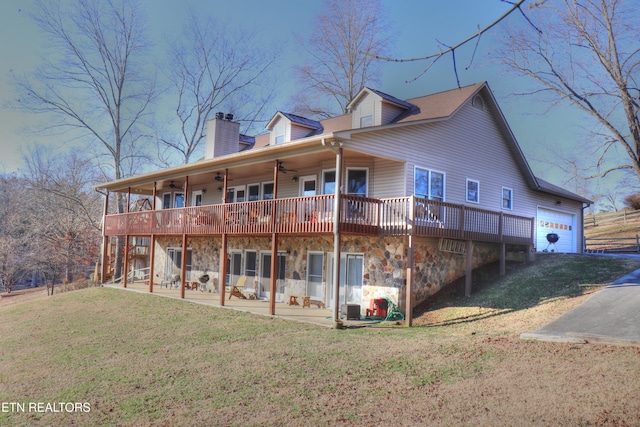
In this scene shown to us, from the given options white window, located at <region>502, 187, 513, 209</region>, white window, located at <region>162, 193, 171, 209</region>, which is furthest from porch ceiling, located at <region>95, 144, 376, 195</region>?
white window, located at <region>502, 187, 513, 209</region>

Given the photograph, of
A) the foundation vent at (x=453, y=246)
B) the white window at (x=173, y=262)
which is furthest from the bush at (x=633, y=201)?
the white window at (x=173, y=262)

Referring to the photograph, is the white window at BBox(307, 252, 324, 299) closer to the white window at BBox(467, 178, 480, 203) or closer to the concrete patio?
the concrete patio

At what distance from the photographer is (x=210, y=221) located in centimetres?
1736

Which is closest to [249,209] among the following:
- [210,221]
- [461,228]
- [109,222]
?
[210,221]

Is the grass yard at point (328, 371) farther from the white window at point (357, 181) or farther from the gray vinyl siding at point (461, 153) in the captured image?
the gray vinyl siding at point (461, 153)

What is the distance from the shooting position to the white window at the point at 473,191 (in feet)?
56.9

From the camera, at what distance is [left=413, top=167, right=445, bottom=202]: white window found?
49.8ft

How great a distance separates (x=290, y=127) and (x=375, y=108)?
3693mm

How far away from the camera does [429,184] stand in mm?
15633

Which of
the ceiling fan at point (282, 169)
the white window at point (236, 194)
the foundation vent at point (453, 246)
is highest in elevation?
the ceiling fan at point (282, 169)

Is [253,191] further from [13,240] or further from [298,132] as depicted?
[13,240]

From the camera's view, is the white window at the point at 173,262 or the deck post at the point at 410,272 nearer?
the deck post at the point at 410,272

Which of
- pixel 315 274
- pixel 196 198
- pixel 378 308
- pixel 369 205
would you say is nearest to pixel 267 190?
pixel 315 274

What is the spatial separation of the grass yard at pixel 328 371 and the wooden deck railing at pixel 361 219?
8.16ft
